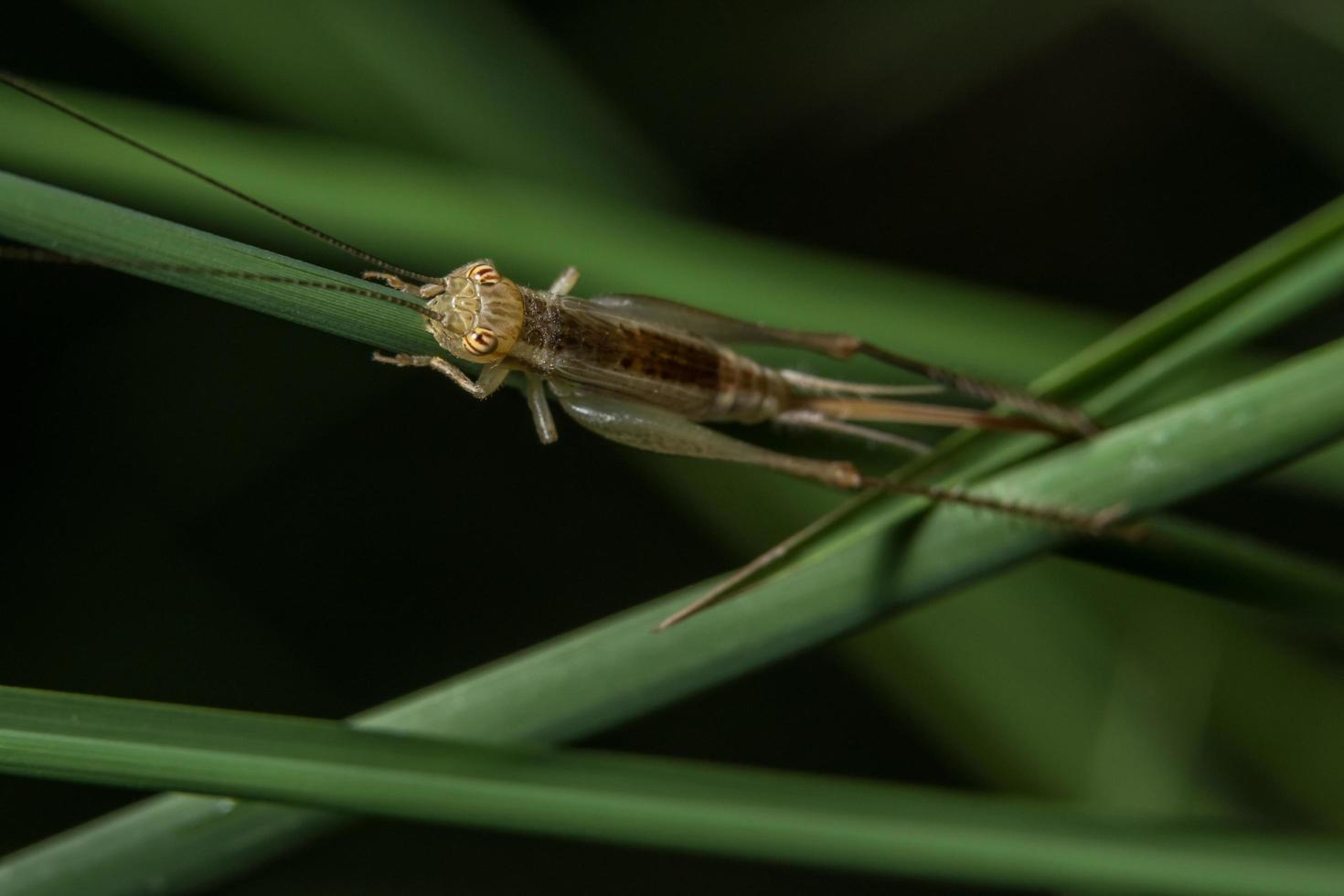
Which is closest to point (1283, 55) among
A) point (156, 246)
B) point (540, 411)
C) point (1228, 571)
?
point (1228, 571)

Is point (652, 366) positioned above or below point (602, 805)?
above

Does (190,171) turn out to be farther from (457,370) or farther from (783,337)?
(783,337)

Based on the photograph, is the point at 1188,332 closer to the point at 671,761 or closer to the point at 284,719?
the point at 671,761

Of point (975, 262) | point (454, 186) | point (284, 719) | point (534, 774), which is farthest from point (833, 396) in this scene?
point (975, 262)

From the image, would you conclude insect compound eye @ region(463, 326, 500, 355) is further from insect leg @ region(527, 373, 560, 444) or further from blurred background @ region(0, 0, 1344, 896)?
blurred background @ region(0, 0, 1344, 896)

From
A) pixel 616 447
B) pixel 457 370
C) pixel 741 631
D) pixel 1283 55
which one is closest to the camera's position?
pixel 741 631

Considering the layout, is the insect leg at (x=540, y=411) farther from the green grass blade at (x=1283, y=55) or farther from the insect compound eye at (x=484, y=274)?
the green grass blade at (x=1283, y=55)

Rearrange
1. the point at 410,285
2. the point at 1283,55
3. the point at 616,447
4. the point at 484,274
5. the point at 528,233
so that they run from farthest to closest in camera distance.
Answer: the point at 616,447, the point at 1283,55, the point at 528,233, the point at 484,274, the point at 410,285

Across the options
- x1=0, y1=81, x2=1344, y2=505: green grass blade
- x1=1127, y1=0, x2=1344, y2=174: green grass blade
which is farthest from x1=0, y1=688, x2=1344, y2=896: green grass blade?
x1=1127, y1=0, x2=1344, y2=174: green grass blade
